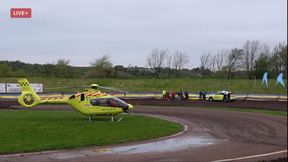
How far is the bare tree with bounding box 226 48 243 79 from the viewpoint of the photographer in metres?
67.2

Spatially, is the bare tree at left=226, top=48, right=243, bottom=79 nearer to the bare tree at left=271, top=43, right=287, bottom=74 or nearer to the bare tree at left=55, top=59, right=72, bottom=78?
the bare tree at left=271, top=43, right=287, bottom=74

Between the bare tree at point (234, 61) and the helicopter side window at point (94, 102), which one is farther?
the bare tree at point (234, 61)

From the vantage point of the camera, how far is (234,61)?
70.2m

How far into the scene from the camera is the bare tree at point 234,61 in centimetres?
6725

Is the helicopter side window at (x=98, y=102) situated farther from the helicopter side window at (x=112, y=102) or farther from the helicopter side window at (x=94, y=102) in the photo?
the helicopter side window at (x=112, y=102)

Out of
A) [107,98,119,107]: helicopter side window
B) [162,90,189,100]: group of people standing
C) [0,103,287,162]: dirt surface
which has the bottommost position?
[0,103,287,162]: dirt surface

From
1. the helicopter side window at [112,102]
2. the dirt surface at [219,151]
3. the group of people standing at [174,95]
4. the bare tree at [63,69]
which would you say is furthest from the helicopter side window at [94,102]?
the group of people standing at [174,95]

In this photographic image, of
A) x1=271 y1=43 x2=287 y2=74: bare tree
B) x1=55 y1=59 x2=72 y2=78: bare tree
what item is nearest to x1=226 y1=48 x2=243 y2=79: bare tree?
x1=271 y1=43 x2=287 y2=74: bare tree

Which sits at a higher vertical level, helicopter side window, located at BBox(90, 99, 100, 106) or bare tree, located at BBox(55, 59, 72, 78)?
bare tree, located at BBox(55, 59, 72, 78)

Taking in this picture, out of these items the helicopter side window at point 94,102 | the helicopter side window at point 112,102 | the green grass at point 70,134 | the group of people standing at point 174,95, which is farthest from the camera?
the group of people standing at point 174,95

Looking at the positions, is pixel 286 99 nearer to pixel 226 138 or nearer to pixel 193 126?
pixel 193 126

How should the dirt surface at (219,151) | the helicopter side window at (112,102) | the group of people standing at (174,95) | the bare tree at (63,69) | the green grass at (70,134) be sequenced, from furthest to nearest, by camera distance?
the group of people standing at (174,95), the helicopter side window at (112,102), the green grass at (70,134), the dirt surface at (219,151), the bare tree at (63,69)

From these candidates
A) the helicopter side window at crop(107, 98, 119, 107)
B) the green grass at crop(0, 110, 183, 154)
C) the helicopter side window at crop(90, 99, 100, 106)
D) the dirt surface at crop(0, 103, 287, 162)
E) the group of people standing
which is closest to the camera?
the dirt surface at crop(0, 103, 287, 162)

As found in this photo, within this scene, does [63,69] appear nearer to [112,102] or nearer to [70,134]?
[70,134]
